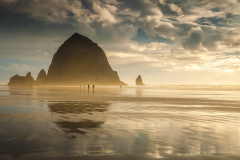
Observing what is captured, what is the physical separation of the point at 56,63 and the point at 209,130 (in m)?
204

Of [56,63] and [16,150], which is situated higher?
[56,63]

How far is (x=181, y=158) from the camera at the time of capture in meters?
4.87

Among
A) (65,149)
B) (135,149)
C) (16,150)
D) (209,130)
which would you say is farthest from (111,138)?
(209,130)

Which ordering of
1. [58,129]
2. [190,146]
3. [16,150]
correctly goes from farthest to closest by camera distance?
[58,129]
[190,146]
[16,150]

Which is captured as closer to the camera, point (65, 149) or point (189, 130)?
point (65, 149)

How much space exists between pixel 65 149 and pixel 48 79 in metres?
195

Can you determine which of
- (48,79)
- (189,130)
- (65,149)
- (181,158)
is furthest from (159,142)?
(48,79)

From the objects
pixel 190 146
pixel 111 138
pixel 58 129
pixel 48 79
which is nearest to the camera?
pixel 190 146

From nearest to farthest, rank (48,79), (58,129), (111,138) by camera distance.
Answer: (111,138) < (58,129) < (48,79)

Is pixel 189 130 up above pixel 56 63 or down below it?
below

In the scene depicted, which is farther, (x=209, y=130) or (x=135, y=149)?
(x=209, y=130)

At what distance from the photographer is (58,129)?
312 inches

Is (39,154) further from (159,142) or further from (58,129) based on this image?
(159,142)

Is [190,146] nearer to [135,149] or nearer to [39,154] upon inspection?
[135,149]
